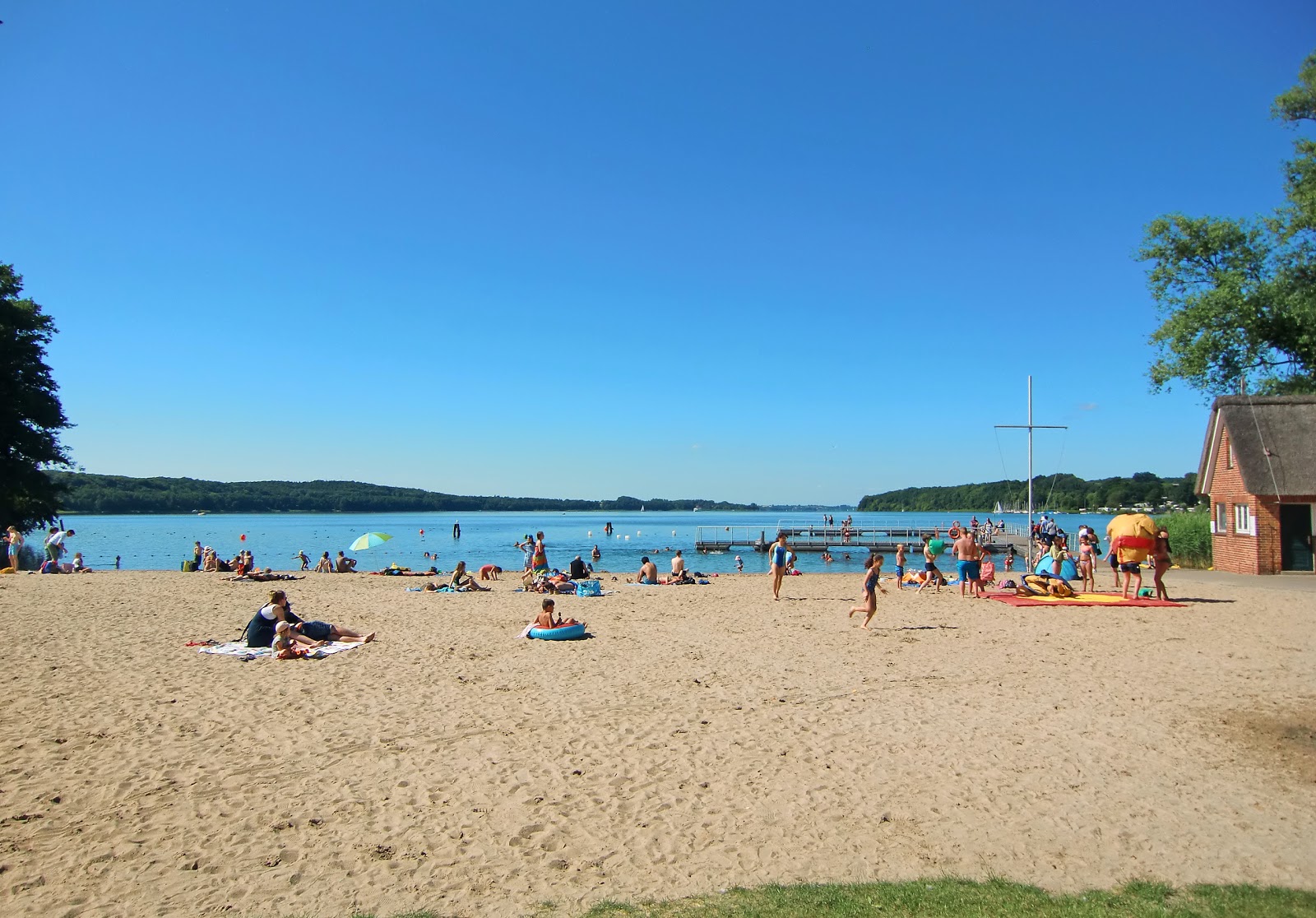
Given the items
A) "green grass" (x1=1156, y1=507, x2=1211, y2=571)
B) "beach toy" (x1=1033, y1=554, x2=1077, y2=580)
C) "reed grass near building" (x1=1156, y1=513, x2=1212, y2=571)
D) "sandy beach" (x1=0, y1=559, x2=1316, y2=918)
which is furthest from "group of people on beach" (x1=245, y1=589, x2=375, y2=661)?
"reed grass near building" (x1=1156, y1=513, x2=1212, y2=571)

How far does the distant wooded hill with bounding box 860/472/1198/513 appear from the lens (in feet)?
300

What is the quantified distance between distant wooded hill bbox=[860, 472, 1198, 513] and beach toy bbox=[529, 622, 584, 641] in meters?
60.9

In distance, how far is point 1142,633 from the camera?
1376cm

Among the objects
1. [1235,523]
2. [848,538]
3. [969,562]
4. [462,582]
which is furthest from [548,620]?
[848,538]

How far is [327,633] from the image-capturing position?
1263cm

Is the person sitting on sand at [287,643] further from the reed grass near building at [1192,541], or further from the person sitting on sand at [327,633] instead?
the reed grass near building at [1192,541]

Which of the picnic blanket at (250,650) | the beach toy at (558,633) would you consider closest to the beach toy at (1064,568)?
the beach toy at (558,633)

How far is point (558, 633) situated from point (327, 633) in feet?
12.1

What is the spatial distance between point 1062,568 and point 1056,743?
14.7m

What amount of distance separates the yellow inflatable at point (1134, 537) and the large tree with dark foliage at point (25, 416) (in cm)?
3852

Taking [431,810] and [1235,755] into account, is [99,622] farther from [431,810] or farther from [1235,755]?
[1235,755]

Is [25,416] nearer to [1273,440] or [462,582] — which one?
[462,582]

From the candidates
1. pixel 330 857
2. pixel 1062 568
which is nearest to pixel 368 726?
pixel 330 857

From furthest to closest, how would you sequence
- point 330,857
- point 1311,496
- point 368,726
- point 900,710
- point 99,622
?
point 1311,496, point 99,622, point 900,710, point 368,726, point 330,857
